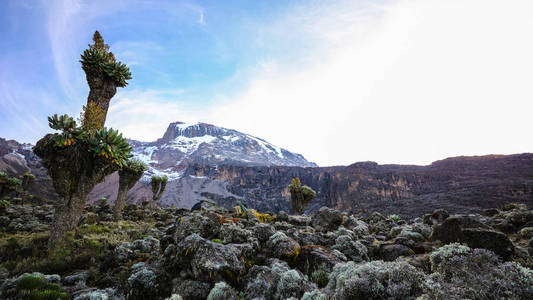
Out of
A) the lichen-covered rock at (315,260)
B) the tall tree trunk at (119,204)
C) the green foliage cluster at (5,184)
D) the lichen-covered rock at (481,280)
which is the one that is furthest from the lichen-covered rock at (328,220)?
the green foliage cluster at (5,184)

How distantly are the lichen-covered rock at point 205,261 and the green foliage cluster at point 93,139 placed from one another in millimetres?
7004

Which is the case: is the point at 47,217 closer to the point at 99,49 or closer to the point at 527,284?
the point at 99,49

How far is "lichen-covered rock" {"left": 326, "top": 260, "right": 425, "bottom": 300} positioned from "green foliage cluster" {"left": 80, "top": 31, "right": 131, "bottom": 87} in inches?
596

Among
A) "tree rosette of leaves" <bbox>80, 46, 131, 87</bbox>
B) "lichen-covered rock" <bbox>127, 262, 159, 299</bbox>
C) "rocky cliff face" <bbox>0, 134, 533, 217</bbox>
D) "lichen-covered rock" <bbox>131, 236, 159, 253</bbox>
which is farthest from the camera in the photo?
"rocky cliff face" <bbox>0, 134, 533, 217</bbox>

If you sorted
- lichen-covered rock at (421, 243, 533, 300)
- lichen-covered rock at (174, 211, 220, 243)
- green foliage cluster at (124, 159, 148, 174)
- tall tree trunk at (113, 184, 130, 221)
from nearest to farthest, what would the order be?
lichen-covered rock at (421, 243, 533, 300)
lichen-covered rock at (174, 211, 220, 243)
tall tree trunk at (113, 184, 130, 221)
green foliage cluster at (124, 159, 148, 174)

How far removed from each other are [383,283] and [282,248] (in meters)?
3.81

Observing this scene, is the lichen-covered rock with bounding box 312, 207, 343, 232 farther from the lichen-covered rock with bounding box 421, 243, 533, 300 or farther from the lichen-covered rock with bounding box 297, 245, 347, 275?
the lichen-covered rock with bounding box 421, 243, 533, 300

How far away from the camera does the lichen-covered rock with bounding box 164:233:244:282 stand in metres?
5.50

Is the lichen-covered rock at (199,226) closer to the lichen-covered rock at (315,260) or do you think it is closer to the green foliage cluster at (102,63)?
the lichen-covered rock at (315,260)

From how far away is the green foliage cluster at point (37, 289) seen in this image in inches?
195

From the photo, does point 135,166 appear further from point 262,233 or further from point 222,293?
point 222,293

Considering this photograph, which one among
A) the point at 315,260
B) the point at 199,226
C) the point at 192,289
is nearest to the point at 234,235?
the point at 199,226

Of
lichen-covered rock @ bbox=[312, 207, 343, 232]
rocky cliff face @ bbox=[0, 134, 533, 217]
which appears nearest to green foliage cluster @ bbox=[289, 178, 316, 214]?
lichen-covered rock @ bbox=[312, 207, 343, 232]

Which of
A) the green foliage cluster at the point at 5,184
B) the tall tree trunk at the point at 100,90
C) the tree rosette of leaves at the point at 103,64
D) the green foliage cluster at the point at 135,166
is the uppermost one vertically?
the tree rosette of leaves at the point at 103,64
